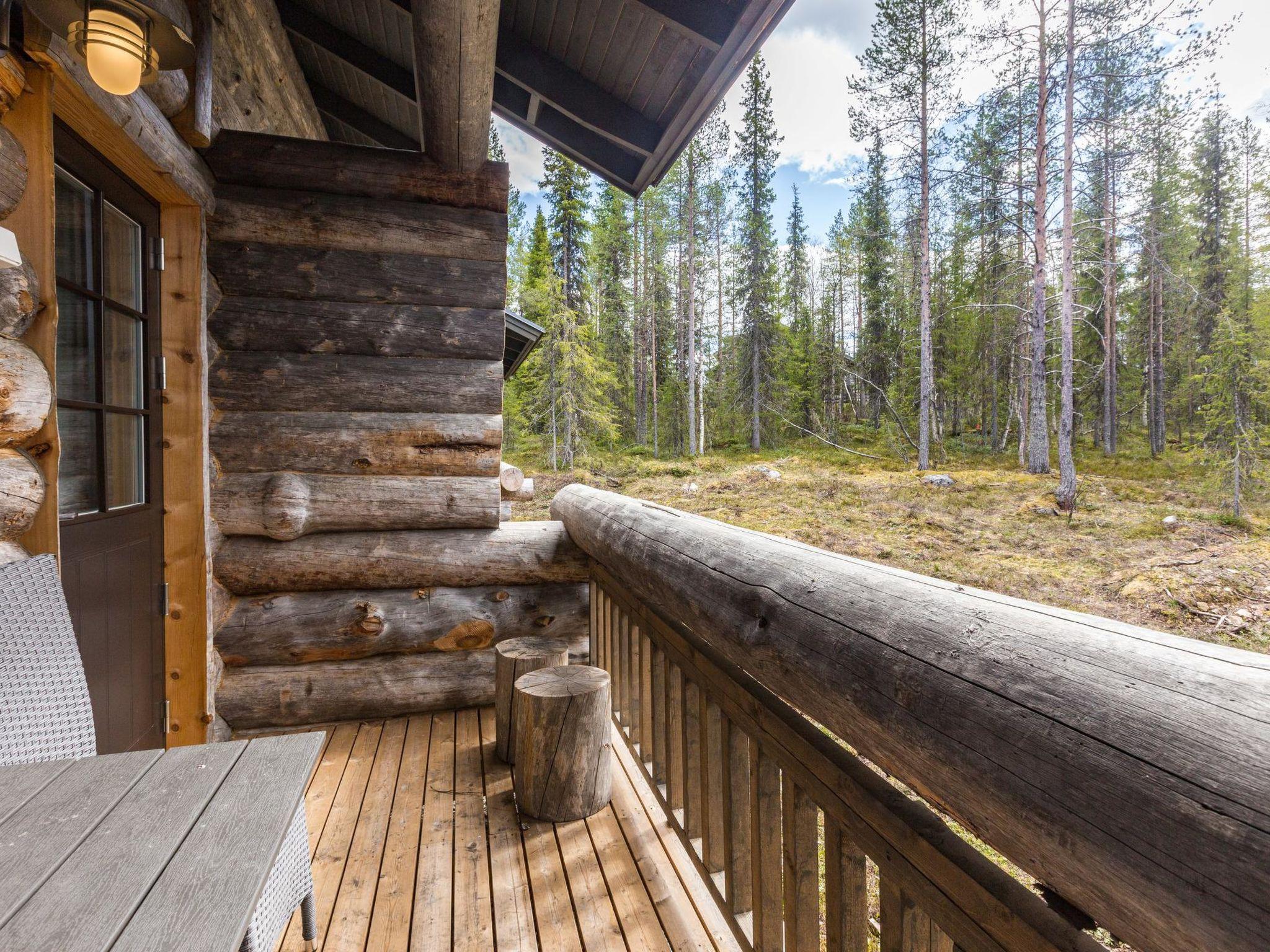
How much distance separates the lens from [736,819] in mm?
1540

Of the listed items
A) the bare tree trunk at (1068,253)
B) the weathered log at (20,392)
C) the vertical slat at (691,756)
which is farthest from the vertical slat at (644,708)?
the bare tree trunk at (1068,253)

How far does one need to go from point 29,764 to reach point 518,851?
4.59 ft

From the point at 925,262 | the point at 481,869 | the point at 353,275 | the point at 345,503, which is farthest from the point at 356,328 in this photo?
the point at 925,262

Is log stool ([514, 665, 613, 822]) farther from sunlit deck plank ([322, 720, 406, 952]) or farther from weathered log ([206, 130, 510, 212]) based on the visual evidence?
weathered log ([206, 130, 510, 212])

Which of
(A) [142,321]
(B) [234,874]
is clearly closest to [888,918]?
(B) [234,874]

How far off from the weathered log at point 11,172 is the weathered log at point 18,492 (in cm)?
61

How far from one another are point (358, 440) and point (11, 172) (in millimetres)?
1588

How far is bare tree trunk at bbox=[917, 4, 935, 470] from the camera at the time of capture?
912 centimetres

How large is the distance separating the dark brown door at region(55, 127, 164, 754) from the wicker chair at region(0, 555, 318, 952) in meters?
0.54

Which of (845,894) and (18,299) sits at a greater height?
(18,299)

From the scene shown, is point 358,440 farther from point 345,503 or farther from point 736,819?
point 736,819

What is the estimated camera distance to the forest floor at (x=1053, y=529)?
272cm

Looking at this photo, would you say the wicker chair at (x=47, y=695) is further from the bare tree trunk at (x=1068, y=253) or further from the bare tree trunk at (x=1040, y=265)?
the bare tree trunk at (x=1040, y=265)

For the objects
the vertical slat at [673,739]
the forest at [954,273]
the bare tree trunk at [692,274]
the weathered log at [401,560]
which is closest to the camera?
the vertical slat at [673,739]
